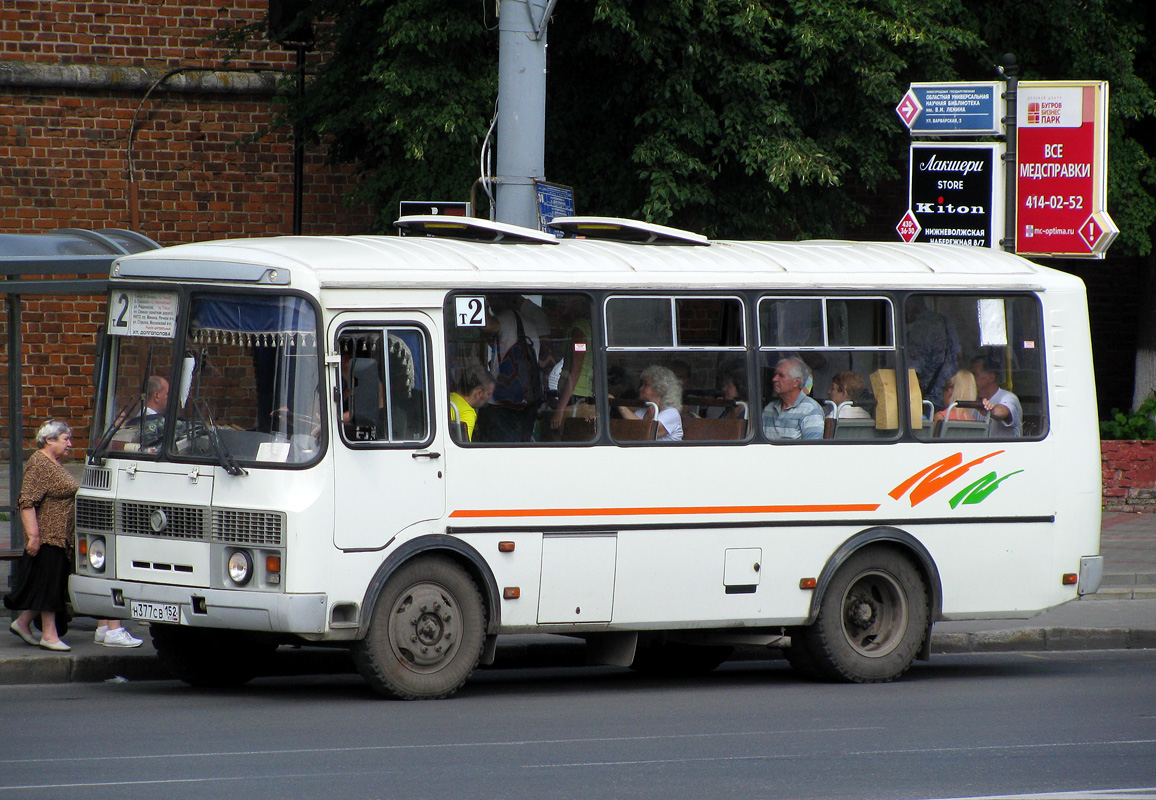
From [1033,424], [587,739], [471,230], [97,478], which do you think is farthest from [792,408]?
[97,478]

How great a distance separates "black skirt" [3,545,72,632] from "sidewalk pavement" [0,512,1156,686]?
0.30m

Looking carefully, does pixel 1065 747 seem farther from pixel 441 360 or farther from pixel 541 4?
pixel 541 4

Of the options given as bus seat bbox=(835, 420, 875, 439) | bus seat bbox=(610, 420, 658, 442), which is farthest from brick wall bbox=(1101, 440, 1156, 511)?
bus seat bbox=(610, 420, 658, 442)

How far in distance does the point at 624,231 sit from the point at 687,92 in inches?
220

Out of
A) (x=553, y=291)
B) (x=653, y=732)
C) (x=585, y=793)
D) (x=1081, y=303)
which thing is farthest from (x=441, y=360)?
(x=1081, y=303)

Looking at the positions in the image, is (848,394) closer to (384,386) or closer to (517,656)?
(517,656)

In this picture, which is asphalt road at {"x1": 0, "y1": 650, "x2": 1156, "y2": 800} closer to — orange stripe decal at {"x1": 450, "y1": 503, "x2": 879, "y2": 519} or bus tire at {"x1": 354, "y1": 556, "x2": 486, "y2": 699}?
bus tire at {"x1": 354, "y1": 556, "x2": 486, "y2": 699}

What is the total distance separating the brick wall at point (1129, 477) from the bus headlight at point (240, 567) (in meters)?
13.7

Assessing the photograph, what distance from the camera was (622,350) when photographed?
9.72 meters

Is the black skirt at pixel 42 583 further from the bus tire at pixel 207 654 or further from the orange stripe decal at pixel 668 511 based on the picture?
the orange stripe decal at pixel 668 511

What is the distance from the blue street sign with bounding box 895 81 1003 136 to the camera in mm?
14273

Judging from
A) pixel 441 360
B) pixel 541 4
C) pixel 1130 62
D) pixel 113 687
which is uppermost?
pixel 1130 62

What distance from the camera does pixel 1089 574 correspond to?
428 inches

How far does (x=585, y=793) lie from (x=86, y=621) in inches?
233
